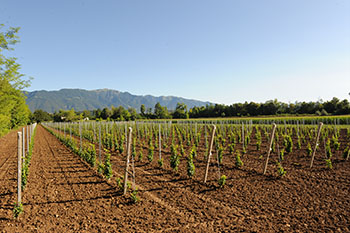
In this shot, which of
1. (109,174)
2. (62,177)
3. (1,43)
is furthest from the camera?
(1,43)

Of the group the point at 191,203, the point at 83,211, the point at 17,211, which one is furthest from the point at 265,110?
the point at 17,211

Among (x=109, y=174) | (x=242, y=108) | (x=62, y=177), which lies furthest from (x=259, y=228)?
(x=242, y=108)

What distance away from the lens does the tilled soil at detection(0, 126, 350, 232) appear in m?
3.86

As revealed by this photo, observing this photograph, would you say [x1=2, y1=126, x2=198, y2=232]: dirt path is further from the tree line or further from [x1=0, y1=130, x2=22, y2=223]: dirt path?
the tree line

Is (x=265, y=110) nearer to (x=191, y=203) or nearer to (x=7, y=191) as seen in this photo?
(x=191, y=203)

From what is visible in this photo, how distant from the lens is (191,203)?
487 centimetres

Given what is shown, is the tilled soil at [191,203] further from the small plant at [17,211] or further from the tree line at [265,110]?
the tree line at [265,110]

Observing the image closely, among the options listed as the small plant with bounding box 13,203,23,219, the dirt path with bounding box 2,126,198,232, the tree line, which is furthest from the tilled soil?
the tree line

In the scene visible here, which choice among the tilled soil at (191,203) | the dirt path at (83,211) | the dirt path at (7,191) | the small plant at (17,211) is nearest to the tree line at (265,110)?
the dirt path at (7,191)

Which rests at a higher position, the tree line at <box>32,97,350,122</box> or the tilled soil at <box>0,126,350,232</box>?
the tree line at <box>32,97,350,122</box>

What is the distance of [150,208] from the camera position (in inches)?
182

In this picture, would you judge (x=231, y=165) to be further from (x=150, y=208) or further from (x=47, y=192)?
(x=47, y=192)

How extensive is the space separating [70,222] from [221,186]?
3824 millimetres

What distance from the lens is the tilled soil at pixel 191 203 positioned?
3855 mm
